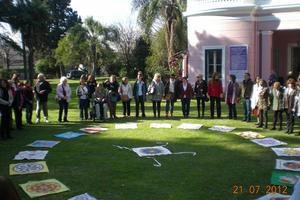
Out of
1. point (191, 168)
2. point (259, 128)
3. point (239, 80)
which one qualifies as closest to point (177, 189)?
point (191, 168)

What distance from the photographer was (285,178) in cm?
589

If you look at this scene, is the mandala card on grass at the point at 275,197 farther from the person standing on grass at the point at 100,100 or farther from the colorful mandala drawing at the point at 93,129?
the person standing on grass at the point at 100,100

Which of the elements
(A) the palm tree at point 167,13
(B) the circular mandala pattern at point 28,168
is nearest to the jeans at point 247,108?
(B) the circular mandala pattern at point 28,168

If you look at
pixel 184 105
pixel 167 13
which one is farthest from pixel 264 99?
pixel 167 13

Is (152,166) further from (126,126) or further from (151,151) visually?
(126,126)

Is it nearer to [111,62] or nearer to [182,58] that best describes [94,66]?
[111,62]

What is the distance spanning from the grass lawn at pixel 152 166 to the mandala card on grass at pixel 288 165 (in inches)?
6.9

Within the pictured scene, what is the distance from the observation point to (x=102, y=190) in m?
5.42

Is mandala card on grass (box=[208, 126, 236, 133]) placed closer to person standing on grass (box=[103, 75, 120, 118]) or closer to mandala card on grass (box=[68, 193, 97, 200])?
person standing on grass (box=[103, 75, 120, 118])

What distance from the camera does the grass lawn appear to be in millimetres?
5383

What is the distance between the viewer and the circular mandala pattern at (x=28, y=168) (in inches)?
254

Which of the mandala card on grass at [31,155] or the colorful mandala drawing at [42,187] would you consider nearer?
the colorful mandala drawing at [42,187]

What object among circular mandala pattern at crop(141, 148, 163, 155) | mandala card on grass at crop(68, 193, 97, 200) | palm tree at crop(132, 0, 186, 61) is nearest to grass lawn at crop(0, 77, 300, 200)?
mandala card on grass at crop(68, 193, 97, 200)

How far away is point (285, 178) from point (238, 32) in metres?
13.4
